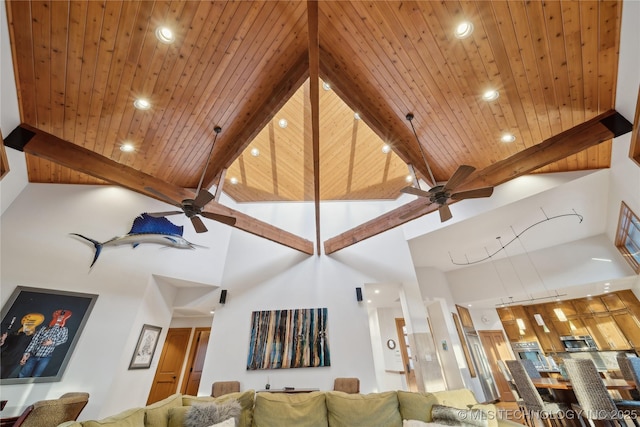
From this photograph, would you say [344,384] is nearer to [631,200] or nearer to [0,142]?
[631,200]

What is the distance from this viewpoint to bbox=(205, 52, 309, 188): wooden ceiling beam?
3.26 m

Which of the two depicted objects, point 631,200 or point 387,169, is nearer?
point 631,200

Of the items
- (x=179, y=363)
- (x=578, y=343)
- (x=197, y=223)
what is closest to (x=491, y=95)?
(x=197, y=223)

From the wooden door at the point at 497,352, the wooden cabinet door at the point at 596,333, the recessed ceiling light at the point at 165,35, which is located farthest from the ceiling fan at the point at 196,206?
the wooden cabinet door at the point at 596,333

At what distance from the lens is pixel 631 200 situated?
353 centimetres

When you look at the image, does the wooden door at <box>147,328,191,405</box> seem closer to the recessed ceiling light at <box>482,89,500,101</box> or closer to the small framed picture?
the small framed picture

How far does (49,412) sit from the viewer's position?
2441mm

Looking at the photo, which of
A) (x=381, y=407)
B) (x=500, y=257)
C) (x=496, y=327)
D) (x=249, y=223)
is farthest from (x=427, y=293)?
(x=249, y=223)

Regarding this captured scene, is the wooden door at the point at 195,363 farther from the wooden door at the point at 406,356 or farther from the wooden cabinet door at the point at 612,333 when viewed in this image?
the wooden cabinet door at the point at 612,333

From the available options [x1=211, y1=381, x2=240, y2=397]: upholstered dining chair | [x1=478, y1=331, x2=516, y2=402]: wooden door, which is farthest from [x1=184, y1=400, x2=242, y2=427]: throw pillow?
[x1=478, y1=331, x2=516, y2=402]: wooden door

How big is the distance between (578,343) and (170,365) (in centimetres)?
1032

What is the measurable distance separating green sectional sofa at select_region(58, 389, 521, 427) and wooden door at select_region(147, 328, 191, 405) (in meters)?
4.46

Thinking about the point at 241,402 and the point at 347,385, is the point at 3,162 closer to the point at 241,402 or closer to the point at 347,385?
the point at 241,402

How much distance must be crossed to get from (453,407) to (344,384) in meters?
2.37
